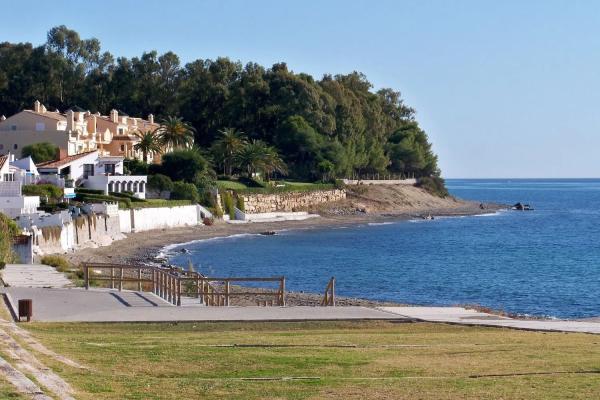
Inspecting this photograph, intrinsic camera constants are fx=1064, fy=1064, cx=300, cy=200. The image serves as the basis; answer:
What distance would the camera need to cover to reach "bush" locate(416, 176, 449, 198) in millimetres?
172625

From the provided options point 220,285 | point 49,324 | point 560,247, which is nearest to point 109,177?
point 560,247

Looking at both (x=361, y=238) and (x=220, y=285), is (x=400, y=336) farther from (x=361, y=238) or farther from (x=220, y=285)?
(x=361, y=238)

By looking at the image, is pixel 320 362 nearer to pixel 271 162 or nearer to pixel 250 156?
pixel 250 156

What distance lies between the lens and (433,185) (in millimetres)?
174875

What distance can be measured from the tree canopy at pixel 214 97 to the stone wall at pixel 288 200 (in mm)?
3598

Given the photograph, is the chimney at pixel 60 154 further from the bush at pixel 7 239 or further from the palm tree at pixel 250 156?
the bush at pixel 7 239

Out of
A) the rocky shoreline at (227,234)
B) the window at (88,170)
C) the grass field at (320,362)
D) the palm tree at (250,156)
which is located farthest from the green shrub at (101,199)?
the grass field at (320,362)

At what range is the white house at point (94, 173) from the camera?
97000 mm

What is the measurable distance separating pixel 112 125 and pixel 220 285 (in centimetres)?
7437

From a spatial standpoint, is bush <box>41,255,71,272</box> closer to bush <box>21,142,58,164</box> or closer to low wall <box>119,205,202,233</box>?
low wall <box>119,205,202,233</box>

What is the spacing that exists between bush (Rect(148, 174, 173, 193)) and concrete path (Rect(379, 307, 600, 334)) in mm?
71687

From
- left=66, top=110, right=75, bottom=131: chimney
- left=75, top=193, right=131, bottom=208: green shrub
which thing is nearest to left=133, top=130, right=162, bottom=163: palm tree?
left=66, top=110, right=75, bottom=131: chimney

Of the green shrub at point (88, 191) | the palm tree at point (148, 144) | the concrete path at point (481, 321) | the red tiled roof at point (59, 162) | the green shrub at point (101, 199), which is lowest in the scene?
the concrete path at point (481, 321)

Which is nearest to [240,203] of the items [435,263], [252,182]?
[252,182]
